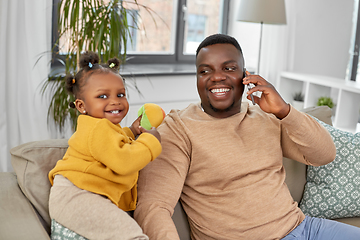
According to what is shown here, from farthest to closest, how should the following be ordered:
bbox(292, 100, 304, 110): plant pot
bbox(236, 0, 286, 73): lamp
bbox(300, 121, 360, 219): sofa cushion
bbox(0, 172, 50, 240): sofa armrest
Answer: bbox(292, 100, 304, 110): plant pot
bbox(236, 0, 286, 73): lamp
bbox(300, 121, 360, 219): sofa cushion
bbox(0, 172, 50, 240): sofa armrest

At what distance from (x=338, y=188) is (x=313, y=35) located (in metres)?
2.47

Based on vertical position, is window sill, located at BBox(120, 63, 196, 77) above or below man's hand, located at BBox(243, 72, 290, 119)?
below

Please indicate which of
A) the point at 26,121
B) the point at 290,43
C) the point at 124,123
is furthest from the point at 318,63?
the point at 26,121

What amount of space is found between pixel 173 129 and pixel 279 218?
1.60 feet

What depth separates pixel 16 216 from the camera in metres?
1.09

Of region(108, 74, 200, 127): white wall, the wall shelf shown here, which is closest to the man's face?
region(108, 74, 200, 127): white wall

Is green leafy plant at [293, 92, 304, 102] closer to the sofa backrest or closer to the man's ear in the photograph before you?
the sofa backrest

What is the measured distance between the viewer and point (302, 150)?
137 centimetres

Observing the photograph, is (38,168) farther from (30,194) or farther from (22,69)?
(22,69)

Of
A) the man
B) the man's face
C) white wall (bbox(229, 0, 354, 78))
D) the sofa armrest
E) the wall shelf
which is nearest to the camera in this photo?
the sofa armrest

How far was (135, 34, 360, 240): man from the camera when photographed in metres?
1.27

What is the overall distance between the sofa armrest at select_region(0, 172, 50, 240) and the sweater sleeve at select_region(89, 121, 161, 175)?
0.85 ft

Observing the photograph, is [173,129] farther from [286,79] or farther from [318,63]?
[318,63]

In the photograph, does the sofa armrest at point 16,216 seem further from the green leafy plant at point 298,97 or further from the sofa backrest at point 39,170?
the green leafy plant at point 298,97
